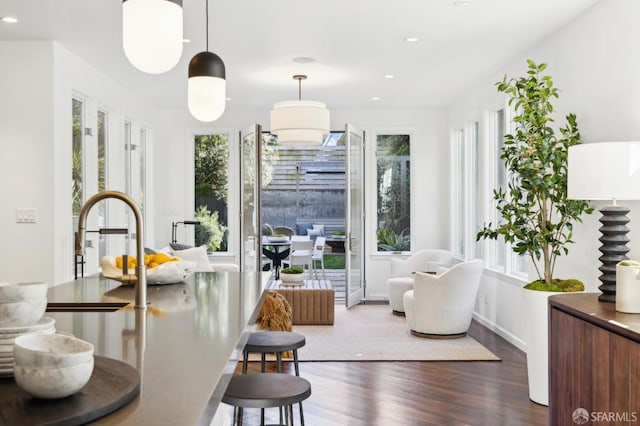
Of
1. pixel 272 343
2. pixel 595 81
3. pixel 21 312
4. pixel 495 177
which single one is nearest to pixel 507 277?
pixel 495 177

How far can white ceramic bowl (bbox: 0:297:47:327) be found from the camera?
4.01 ft

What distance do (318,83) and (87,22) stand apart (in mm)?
2916

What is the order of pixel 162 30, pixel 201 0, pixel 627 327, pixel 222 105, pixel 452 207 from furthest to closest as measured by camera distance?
pixel 452 207, pixel 201 0, pixel 222 105, pixel 627 327, pixel 162 30

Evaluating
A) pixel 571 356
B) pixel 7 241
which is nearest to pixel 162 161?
pixel 7 241

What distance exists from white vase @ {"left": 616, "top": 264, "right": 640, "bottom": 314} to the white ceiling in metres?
2.06

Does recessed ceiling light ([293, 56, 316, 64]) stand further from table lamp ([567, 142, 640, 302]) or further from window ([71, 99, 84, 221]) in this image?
table lamp ([567, 142, 640, 302])

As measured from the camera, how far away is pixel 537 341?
402 centimetres

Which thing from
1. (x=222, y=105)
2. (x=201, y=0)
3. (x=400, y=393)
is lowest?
(x=400, y=393)

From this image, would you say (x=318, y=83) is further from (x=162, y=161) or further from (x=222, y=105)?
(x=222, y=105)

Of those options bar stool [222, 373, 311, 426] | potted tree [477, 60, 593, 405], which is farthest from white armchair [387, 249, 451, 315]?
bar stool [222, 373, 311, 426]

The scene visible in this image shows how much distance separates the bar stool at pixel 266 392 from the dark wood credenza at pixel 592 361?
1.36m

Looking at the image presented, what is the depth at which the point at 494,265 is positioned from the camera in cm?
662

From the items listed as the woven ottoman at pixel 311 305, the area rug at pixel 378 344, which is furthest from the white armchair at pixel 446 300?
the woven ottoman at pixel 311 305

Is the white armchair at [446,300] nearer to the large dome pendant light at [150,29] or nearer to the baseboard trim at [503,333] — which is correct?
the baseboard trim at [503,333]
